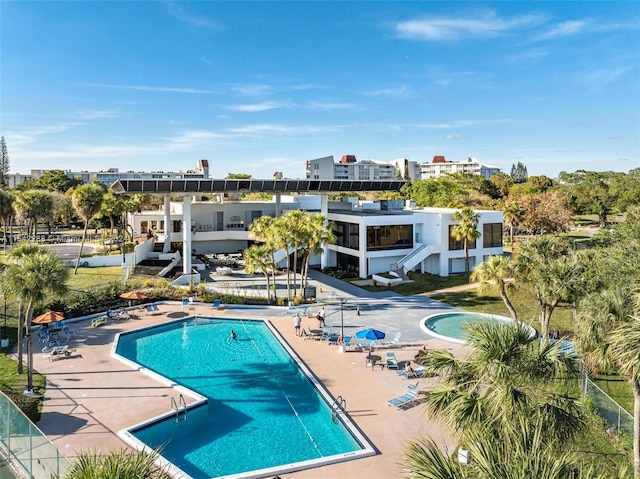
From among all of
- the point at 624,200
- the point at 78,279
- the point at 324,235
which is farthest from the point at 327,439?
the point at 624,200

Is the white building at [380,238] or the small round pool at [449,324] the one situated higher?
the white building at [380,238]

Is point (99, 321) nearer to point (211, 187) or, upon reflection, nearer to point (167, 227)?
point (211, 187)

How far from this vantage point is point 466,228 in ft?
134

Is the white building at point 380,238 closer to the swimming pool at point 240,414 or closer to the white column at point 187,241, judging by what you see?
the white column at point 187,241

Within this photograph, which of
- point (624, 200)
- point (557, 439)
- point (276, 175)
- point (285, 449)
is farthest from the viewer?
point (624, 200)

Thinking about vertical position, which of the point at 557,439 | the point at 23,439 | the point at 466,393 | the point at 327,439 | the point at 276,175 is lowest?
the point at 327,439

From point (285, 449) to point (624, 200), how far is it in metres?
74.5

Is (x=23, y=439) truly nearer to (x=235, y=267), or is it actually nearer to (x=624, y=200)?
(x=235, y=267)

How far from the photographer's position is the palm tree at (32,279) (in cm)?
1709

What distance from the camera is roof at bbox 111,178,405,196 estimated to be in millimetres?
36028

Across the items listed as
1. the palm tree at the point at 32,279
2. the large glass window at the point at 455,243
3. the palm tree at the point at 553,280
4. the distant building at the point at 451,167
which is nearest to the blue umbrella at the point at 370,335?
the palm tree at the point at 553,280

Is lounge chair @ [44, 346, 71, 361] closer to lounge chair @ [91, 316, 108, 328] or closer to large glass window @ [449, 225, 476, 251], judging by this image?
lounge chair @ [91, 316, 108, 328]

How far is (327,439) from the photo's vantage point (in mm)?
14484

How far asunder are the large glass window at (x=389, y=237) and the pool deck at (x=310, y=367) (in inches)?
Answer: 522
